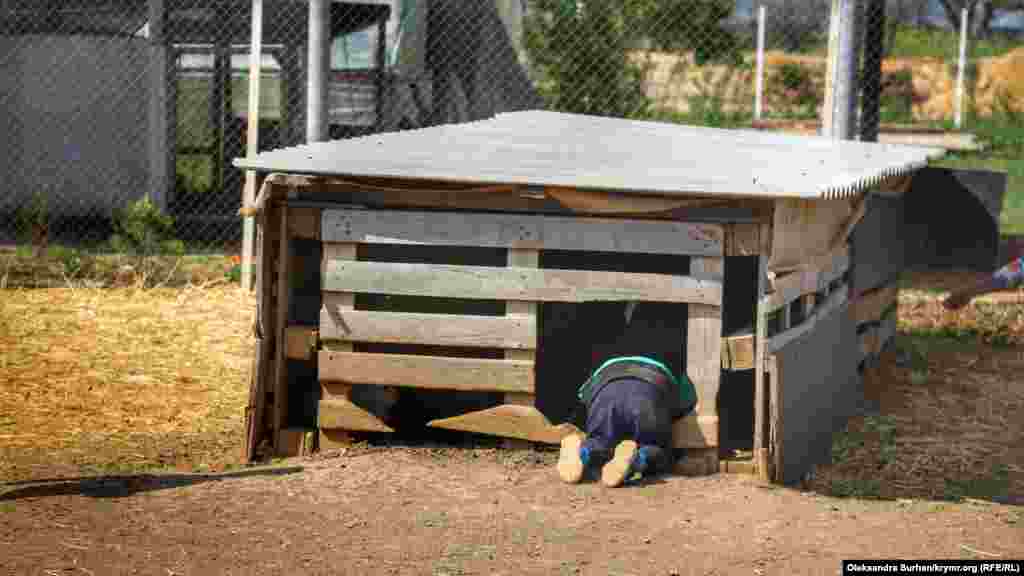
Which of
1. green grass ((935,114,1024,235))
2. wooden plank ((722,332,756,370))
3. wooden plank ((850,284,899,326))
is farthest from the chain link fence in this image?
wooden plank ((722,332,756,370))

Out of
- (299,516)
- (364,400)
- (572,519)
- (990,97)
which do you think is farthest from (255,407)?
(990,97)

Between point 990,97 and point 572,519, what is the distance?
18788 millimetres

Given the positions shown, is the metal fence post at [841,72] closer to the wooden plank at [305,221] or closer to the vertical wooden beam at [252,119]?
the vertical wooden beam at [252,119]

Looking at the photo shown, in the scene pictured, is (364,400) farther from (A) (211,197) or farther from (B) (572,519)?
(A) (211,197)

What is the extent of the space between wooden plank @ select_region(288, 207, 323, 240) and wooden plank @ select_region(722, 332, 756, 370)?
1.79 meters

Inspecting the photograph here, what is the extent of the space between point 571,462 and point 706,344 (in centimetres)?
76

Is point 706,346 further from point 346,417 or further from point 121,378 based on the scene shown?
point 121,378

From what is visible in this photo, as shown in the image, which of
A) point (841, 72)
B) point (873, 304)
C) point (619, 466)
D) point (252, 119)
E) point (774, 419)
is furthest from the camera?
point (252, 119)

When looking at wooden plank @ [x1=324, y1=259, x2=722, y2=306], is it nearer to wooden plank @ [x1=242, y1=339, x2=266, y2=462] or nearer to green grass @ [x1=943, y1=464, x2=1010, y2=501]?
wooden plank @ [x1=242, y1=339, x2=266, y2=462]

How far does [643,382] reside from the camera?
233 inches

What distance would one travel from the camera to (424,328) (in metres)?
6.16

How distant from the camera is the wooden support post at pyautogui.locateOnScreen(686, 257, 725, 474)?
5934 millimetres

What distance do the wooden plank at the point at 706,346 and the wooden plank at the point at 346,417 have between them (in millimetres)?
1316

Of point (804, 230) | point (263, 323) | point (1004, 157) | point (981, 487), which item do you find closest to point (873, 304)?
point (804, 230)
